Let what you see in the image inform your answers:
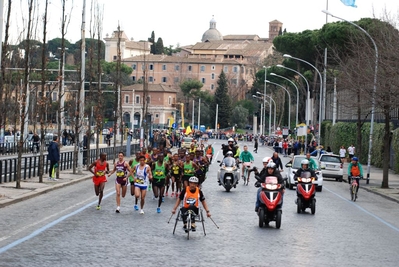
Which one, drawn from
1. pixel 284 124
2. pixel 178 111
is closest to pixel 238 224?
pixel 284 124

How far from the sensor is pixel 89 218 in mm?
20172

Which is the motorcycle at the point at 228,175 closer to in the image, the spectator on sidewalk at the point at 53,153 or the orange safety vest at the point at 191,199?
the spectator on sidewalk at the point at 53,153

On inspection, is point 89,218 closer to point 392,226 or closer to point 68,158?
point 392,226

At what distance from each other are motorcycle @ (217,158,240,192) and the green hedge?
63.0ft

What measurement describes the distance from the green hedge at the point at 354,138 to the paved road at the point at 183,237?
2856cm

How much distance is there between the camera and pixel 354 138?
212 ft

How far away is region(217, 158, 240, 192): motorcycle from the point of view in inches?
1281

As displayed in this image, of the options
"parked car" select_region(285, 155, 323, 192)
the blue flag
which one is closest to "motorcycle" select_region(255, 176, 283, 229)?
"parked car" select_region(285, 155, 323, 192)

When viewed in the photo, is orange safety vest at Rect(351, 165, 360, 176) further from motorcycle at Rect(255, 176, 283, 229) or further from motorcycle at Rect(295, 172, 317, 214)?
motorcycle at Rect(255, 176, 283, 229)

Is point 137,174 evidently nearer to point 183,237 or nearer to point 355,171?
point 183,237

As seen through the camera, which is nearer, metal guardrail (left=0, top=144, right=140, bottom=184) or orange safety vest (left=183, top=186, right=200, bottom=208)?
orange safety vest (left=183, top=186, right=200, bottom=208)

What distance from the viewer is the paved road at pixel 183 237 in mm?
13531

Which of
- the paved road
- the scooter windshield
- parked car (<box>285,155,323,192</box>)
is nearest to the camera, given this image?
the paved road

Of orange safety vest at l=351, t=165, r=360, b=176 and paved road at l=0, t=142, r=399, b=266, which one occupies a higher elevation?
orange safety vest at l=351, t=165, r=360, b=176
